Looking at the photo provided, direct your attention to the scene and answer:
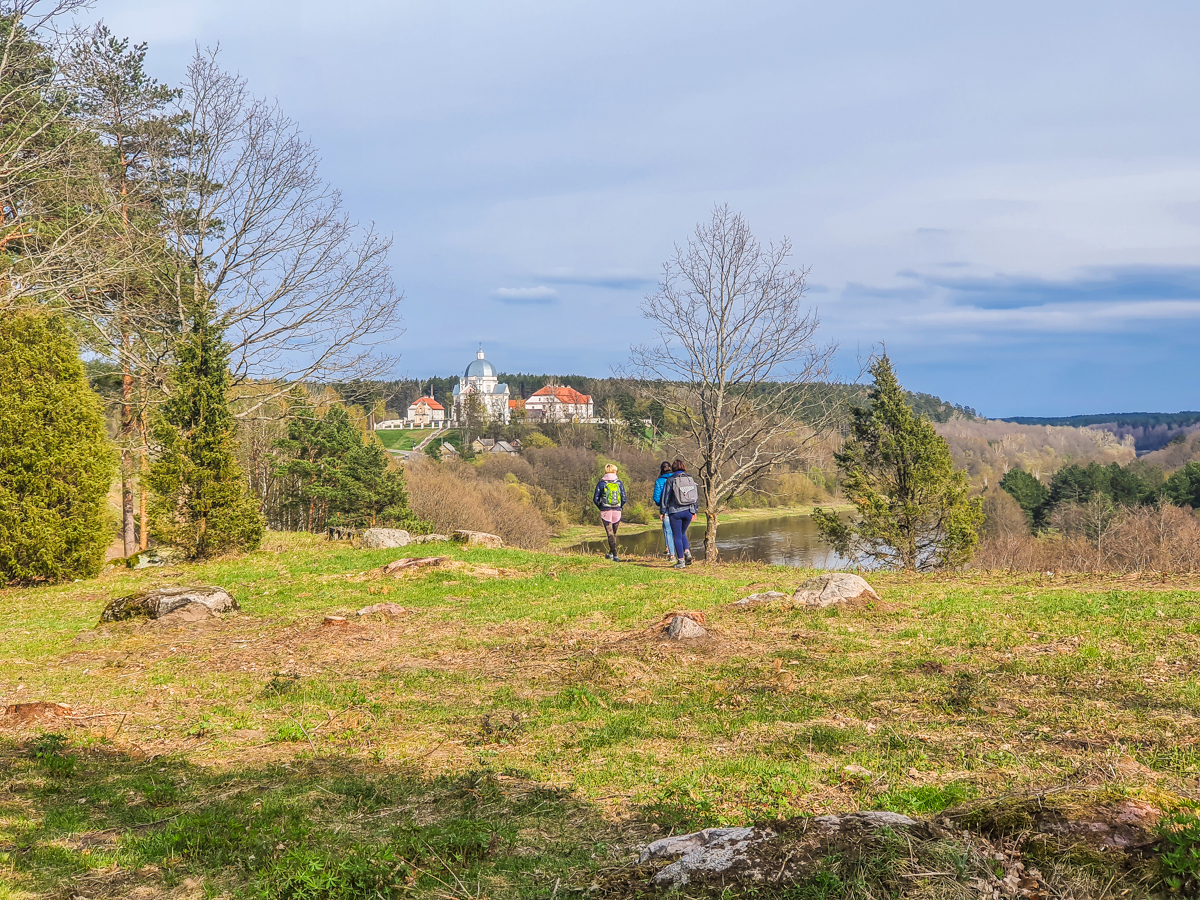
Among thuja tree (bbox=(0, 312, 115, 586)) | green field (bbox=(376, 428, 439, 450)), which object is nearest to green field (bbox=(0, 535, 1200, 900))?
thuja tree (bbox=(0, 312, 115, 586))

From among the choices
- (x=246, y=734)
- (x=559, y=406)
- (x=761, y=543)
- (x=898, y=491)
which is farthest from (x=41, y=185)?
(x=559, y=406)

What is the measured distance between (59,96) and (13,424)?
9909 millimetres

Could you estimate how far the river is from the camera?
4628 centimetres

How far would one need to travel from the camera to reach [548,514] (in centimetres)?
7019

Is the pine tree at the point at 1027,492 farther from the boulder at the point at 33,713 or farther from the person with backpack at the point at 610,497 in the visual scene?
the boulder at the point at 33,713

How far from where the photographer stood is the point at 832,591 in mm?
10242

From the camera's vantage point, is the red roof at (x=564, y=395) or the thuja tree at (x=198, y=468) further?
the red roof at (x=564, y=395)

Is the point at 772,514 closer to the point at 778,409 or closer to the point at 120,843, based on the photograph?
the point at 778,409

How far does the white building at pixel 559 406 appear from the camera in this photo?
105 meters

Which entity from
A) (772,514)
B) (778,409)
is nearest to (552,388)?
(772,514)

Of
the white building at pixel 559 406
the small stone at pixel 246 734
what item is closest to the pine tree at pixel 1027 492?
the white building at pixel 559 406

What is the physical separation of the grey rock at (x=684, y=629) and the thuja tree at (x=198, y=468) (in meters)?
12.1

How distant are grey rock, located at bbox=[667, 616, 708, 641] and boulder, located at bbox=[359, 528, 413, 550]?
402 inches

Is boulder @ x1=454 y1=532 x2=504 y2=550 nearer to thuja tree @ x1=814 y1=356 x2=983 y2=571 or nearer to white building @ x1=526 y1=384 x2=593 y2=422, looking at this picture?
thuja tree @ x1=814 y1=356 x2=983 y2=571
